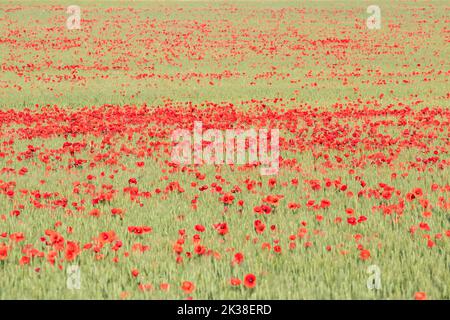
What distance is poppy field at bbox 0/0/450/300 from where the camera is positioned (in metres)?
4.58

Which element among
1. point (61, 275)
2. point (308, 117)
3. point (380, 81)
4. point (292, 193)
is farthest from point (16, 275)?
point (380, 81)

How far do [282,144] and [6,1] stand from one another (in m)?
53.4

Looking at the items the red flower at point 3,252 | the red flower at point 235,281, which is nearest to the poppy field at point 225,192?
the red flower at point 235,281

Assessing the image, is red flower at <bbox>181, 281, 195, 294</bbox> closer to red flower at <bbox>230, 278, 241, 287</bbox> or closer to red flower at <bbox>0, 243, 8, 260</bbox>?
red flower at <bbox>230, 278, 241, 287</bbox>

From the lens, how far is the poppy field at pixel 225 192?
4.58 metres

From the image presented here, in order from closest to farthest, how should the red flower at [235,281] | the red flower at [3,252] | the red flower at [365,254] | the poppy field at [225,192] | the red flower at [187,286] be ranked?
1. the red flower at [187,286]
2. the red flower at [235,281]
3. the poppy field at [225,192]
4. the red flower at [365,254]
5. the red flower at [3,252]

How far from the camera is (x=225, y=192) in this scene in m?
7.42

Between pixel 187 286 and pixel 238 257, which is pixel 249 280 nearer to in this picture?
pixel 238 257

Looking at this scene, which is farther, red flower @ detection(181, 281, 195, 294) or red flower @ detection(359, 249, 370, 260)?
red flower @ detection(359, 249, 370, 260)

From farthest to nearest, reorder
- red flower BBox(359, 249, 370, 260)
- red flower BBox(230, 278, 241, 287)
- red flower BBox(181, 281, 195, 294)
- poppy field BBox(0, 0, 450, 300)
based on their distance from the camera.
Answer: red flower BBox(359, 249, 370, 260)
poppy field BBox(0, 0, 450, 300)
red flower BBox(230, 278, 241, 287)
red flower BBox(181, 281, 195, 294)

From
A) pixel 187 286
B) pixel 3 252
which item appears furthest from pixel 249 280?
pixel 3 252

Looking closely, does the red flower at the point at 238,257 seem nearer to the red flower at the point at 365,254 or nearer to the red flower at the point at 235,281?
the red flower at the point at 235,281

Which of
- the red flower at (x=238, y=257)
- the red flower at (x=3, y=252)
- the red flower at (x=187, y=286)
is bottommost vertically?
the red flower at (x=187, y=286)

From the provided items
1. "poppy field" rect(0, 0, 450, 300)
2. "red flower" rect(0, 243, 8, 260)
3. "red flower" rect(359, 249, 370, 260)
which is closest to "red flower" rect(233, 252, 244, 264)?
"poppy field" rect(0, 0, 450, 300)
